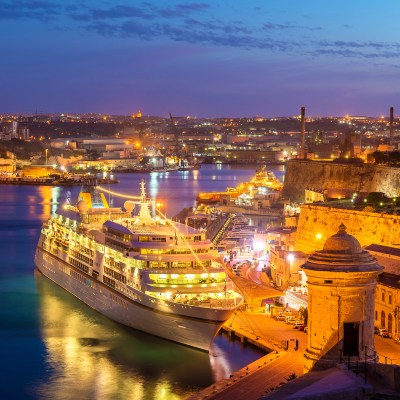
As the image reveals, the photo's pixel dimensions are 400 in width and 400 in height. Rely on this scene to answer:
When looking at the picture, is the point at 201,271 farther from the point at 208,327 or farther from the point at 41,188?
the point at 41,188

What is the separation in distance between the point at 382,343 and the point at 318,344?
5369 mm

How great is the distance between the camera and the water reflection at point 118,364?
28.9 feet

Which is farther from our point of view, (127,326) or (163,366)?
(127,326)

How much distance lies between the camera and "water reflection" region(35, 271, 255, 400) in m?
8.80

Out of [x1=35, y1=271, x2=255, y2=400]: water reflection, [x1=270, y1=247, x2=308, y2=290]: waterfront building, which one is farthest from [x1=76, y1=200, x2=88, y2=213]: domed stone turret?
[x1=270, y1=247, x2=308, y2=290]: waterfront building

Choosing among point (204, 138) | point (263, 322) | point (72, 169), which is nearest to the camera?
point (263, 322)

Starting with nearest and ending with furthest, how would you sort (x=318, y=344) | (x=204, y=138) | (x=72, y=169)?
1. (x=318, y=344)
2. (x=72, y=169)
3. (x=204, y=138)

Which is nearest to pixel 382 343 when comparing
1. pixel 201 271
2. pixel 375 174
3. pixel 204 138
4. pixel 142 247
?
pixel 201 271

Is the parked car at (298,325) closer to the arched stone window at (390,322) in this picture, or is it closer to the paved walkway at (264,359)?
the paved walkway at (264,359)

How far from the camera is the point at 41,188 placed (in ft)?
155

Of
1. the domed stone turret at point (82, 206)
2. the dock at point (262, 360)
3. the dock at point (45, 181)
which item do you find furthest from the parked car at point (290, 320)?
the dock at point (45, 181)

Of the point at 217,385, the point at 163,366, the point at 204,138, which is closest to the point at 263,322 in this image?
the point at 163,366

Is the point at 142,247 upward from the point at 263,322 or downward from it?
upward

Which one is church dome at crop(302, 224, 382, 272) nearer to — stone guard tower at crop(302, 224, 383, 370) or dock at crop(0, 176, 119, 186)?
stone guard tower at crop(302, 224, 383, 370)
